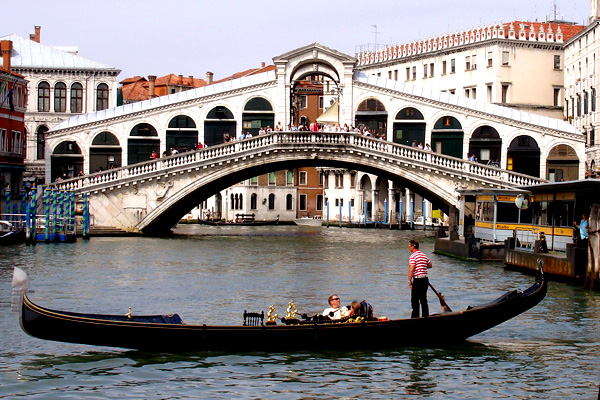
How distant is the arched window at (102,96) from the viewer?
155ft

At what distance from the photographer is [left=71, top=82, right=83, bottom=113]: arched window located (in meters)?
47.2

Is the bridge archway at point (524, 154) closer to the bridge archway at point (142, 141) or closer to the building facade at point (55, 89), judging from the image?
the bridge archway at point (142, 141)

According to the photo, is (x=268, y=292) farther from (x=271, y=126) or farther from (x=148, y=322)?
(x=271, y=126)

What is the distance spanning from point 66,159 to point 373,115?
462 inches

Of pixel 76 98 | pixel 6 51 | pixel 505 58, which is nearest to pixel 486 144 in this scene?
pixel 505 58

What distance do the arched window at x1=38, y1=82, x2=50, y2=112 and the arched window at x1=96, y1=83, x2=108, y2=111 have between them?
2116 mm

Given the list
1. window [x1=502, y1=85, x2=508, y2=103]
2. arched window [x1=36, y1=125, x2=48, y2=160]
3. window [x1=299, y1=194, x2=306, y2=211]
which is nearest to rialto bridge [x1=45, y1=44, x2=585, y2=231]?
arched window [x1=36, y1=125, x2=48, y2=160]

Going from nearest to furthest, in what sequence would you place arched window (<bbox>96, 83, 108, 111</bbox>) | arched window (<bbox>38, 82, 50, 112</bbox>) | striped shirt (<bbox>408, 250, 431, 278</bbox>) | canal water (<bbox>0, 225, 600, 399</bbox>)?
canal water (<bbox>0, 225, 600, 399</bbox>) → striped shirt (<bbox>408, 250, 431, 278</bbox>) → arched window (<bbox>38, 82, 50, 112</bbox>) → arched window (<bbox>96, 83, 108, 111</bbox>)

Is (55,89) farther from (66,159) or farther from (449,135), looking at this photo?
(449,135)

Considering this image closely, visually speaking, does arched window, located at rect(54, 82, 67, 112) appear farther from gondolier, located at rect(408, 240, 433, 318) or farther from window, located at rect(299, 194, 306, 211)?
gondolier, located at rect(408, 240, 433, 318)

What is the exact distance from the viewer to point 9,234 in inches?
1267

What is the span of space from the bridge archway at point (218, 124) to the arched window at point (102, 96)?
8.03 meters

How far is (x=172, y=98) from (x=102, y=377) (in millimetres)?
29029

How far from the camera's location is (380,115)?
41.4m
